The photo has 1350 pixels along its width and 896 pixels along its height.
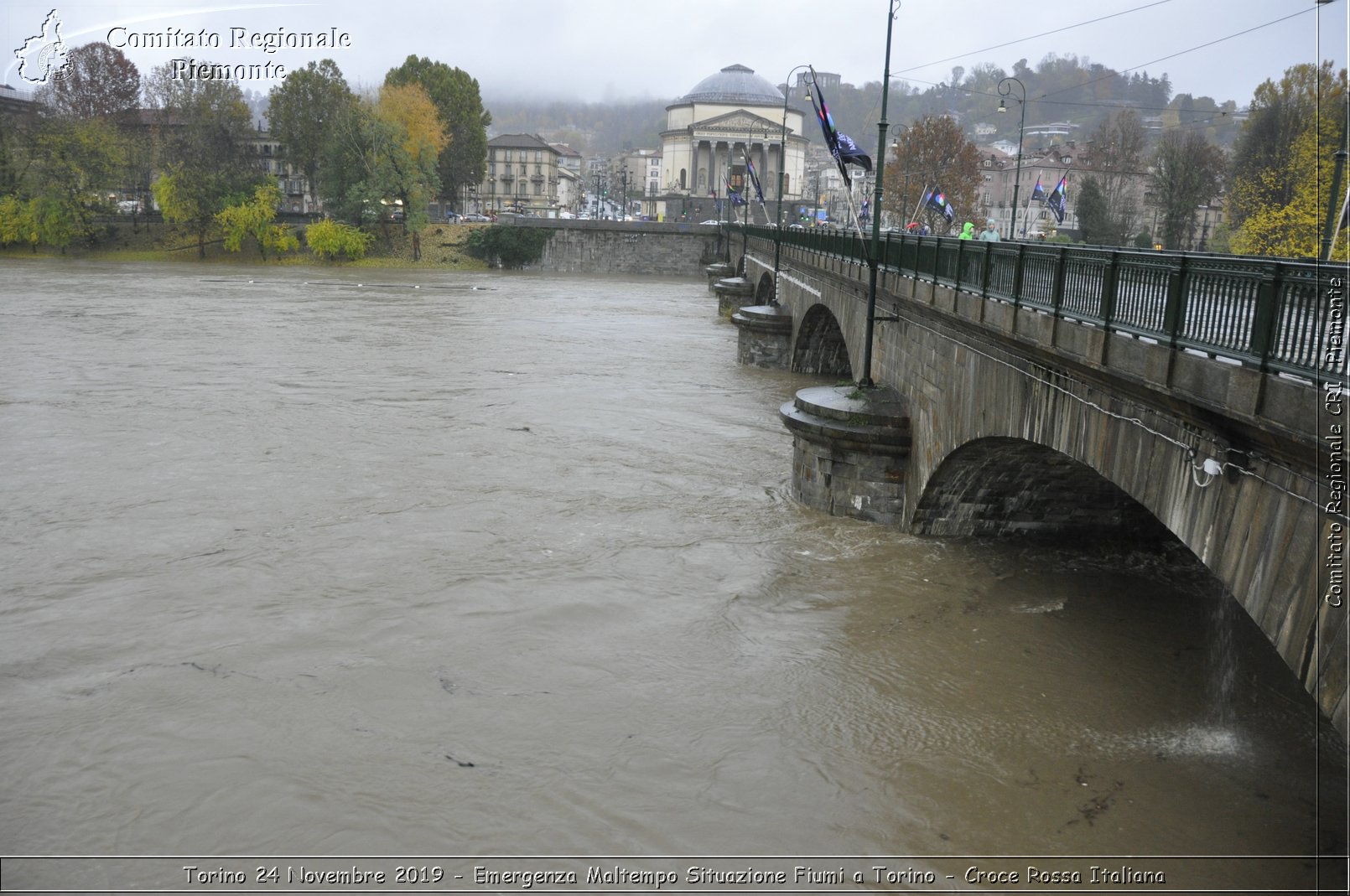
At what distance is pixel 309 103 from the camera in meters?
87.8

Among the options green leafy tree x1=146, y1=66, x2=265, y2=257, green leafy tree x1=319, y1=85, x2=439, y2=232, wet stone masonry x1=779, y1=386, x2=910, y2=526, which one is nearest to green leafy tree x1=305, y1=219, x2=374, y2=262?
green leafy tree x1=319, y1=85, x2=439, y2=232

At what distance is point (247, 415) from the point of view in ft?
82.8

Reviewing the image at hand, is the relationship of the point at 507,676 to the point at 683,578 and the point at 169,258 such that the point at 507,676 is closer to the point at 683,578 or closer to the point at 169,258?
the point at 683,578

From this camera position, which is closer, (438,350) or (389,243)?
→ (438,350)

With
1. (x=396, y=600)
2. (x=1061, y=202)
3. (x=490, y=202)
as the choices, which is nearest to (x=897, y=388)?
(x=396, y=600)

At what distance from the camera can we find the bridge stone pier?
6.68 meters

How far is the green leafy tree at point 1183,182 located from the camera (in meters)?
43.2

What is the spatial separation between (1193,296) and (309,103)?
293 ft

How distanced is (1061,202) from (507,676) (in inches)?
1003

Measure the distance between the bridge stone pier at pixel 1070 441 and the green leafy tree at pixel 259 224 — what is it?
65.6 metres

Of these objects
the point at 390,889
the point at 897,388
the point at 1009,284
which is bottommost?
the point at 390,889

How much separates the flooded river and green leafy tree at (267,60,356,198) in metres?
70.6

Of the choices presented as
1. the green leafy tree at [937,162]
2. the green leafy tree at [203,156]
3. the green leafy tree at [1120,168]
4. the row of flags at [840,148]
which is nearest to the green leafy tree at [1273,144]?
the row of flags at [840,148]

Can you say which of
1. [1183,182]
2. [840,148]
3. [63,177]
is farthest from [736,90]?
[840,148]
